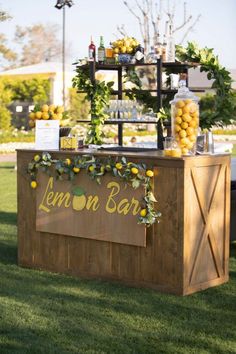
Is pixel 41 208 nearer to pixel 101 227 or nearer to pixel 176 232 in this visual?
pixel 101 227

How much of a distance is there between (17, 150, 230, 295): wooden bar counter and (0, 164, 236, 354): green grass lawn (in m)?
0.12

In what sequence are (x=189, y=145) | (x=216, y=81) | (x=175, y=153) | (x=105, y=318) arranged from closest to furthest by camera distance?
(x=105, y=318), (x=175, y=153), (x=189, y=145), (x=216, y=81)

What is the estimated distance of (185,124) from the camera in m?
6.02

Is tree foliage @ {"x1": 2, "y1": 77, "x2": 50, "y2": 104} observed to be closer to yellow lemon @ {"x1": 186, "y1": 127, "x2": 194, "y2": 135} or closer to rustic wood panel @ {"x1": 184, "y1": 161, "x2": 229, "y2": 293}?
rustic wood panel @ {"x1": 184, "y1": 161, "x2": 229, "y2": 293}

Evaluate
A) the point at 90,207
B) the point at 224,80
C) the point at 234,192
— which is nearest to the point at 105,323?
the point at 90,207

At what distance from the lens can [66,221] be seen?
6.58 meters

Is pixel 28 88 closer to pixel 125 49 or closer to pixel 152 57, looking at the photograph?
pixel 125 49

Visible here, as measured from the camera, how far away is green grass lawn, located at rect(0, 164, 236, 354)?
472cm

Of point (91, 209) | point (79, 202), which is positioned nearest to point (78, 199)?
point (79, 202)

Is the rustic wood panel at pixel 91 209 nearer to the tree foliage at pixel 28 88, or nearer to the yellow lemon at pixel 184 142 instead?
the yellow lemon at pixel 184 142

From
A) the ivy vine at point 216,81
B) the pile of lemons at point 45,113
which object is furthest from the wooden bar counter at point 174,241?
the ivy vine at point 216,81

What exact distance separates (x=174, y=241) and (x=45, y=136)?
1.58m

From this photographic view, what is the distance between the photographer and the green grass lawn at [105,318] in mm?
4719

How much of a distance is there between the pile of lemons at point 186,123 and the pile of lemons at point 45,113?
138 centimetres
